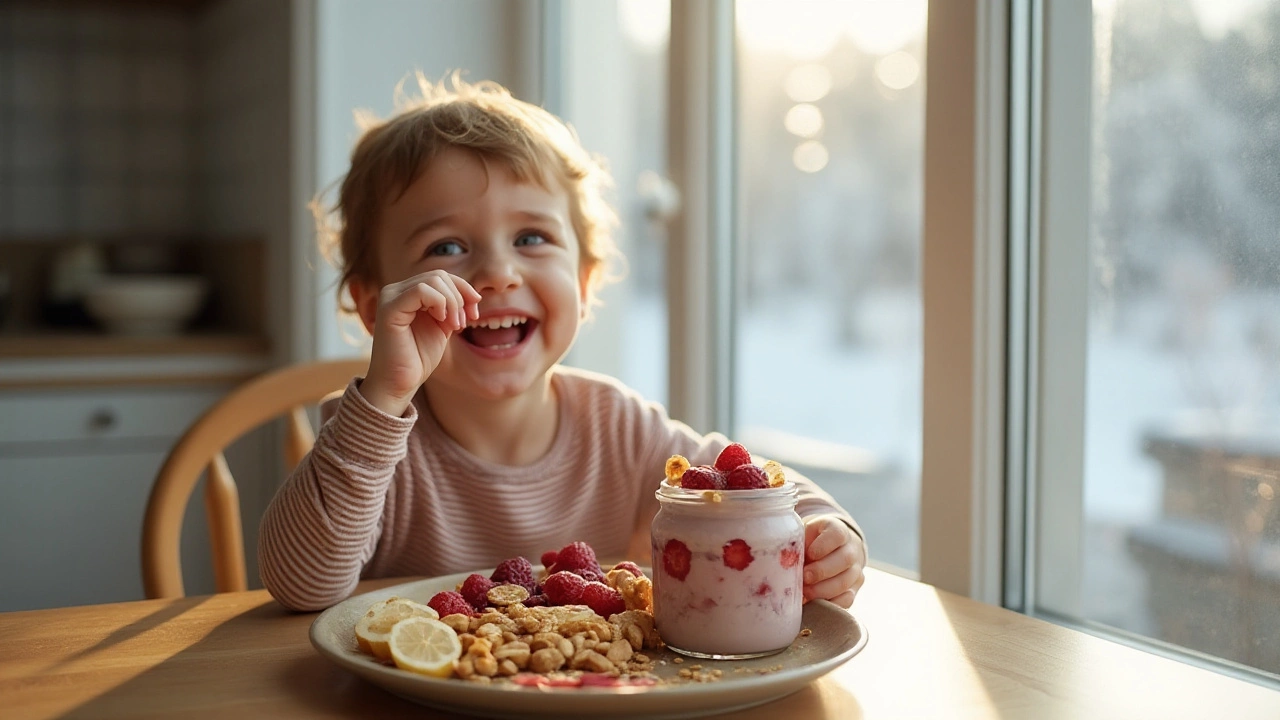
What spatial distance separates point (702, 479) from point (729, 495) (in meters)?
0.03

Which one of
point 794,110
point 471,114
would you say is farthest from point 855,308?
point 471,114

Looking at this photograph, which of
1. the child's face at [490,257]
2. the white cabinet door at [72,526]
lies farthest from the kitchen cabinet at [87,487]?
the child's face at [490,257]

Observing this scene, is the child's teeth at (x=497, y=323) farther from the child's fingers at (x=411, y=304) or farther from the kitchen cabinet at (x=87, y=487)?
the kitchen cabinet at (x=87, y=487)

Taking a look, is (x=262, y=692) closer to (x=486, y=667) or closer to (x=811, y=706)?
(x=486, y=667)

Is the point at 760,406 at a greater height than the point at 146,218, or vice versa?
the point at 146,218

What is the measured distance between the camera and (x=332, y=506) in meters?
1.01

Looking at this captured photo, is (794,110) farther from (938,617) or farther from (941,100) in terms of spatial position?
(938,617)

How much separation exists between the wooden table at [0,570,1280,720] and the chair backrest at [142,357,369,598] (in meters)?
0.29

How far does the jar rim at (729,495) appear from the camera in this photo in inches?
31.3

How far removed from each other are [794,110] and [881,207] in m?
0.20

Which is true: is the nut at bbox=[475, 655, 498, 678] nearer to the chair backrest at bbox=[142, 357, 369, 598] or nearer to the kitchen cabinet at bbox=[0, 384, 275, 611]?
the chair backrest at bbox=[142, 357, 369, 598]

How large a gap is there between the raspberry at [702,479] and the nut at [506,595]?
6.4 inches

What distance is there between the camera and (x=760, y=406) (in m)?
1.81

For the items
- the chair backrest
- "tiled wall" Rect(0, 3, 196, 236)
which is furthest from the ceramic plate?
"tiled wall" Rect(0, 3, 196, 236)
